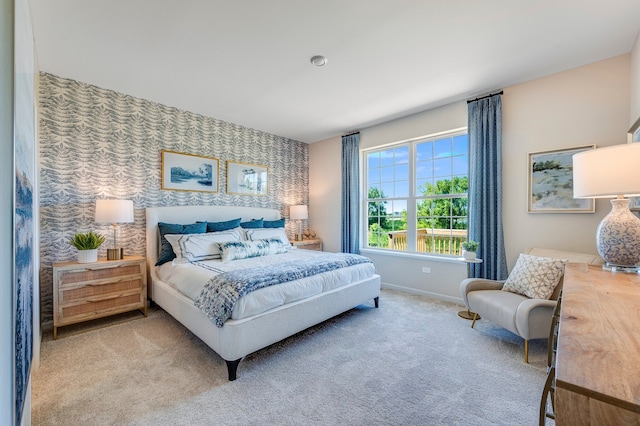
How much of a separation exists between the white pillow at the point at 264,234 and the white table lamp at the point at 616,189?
328 cm

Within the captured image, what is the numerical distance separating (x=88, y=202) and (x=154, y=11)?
2.30 m

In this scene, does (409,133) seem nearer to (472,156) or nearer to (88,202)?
(472,156)

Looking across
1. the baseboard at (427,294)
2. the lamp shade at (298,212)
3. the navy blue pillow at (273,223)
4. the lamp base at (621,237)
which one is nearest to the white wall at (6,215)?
the lamp base at (621,237)

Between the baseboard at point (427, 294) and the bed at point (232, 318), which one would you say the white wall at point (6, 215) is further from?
the baseboard at point (427, 294)

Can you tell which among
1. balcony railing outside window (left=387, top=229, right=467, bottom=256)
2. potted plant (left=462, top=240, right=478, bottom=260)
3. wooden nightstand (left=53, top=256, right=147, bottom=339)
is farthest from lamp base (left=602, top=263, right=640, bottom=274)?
wooden nightstand (left=53, top=256, right=147, bottom=339)

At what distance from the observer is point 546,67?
9.07 feet

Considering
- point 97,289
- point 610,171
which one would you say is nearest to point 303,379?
point 610,171

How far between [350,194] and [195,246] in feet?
8.77

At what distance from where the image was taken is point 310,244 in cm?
515

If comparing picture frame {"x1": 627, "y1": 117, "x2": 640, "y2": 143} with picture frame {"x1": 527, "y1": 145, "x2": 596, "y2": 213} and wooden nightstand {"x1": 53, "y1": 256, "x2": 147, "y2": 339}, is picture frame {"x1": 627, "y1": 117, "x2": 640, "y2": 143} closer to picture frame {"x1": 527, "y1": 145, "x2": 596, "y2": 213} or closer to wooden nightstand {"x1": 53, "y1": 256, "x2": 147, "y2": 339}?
picture frame {"x1": 527, "y1": 145, "x2": 596, "y2": 213}

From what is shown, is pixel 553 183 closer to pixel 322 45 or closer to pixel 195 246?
pixel 322 45

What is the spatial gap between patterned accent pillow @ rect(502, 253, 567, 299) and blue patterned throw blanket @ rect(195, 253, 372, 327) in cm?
194

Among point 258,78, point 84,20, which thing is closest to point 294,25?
point 258,78

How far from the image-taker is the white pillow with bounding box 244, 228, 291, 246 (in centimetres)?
392
